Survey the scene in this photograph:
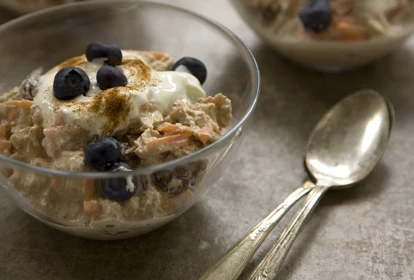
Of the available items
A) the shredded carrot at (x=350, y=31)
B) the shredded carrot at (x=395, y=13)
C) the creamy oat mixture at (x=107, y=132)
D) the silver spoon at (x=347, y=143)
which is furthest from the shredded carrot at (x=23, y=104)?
the shredded carrot at (x=395, y=13)

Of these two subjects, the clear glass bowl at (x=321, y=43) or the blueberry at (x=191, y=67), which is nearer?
the blueberry at (x=191, y=67)

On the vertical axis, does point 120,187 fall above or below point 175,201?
above

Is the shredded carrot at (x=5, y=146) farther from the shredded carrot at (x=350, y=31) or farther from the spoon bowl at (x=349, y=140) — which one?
the shredded carrot at (x=350, y=31)

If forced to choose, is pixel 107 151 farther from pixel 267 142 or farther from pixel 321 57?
pixel 321 57

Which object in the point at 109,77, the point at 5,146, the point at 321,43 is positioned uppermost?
the point at 109,77

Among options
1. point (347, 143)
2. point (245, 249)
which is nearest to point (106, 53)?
point (245, 249)

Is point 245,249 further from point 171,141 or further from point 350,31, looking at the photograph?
point 350,31
